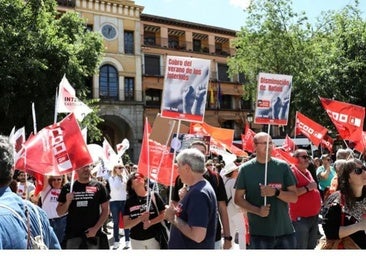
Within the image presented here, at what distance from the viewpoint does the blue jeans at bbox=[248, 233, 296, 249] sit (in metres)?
4.97

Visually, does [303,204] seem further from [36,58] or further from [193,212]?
[36,58]

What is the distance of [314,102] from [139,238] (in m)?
22.4

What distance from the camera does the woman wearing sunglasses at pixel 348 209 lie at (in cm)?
396

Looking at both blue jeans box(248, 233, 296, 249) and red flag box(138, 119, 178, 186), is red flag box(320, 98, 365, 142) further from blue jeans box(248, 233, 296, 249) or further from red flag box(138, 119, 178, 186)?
blue jeans box(248, 233, 296, 249)

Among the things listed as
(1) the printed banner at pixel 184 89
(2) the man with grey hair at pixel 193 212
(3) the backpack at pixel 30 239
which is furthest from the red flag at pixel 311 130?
(3) the backpack at pixel 30 239

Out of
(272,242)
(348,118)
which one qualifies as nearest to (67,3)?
(348,118)

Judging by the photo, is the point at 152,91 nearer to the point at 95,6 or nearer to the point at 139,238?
the point at 95,6

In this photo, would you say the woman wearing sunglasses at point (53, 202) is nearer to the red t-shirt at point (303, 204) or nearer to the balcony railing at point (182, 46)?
the red t-shirt at point (303, 204)

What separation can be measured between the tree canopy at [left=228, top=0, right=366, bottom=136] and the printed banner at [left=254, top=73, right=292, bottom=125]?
61.8 feet

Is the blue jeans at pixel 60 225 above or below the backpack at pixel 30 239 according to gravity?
below

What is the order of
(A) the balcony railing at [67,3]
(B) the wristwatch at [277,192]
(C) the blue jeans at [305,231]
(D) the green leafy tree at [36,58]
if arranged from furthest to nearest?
(A) the balcony railing at [67,3] < (D) the green leafy tree at [36,58] < (C) the blue jeans at [305,231] < (B) the wristwatch at [277,192]

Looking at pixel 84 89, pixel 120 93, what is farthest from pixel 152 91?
pixel 84 89

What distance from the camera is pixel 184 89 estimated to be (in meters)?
5.90

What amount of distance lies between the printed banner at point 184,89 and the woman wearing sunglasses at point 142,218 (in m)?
1.12
